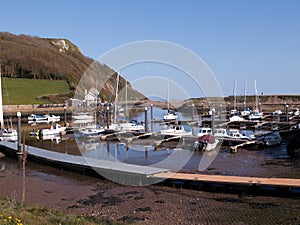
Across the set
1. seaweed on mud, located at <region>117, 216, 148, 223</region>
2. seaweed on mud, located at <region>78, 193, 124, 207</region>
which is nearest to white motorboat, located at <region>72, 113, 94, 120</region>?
seaweed on mud, located at <region>78, 193, 124, 207</region>

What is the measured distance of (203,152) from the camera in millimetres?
31984

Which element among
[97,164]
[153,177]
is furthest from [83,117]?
[153,177]

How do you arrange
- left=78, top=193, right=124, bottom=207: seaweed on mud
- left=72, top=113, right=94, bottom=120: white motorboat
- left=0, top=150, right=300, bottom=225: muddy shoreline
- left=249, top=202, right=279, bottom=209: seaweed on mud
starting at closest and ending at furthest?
1. left=0, top=150, right=300, bottom=225: muddy shoreline
2. left=249, top=202, right=279, bottom=209: seaweed on mud
3. left=78, top=193, right=124, bottom=207: seaweed on mud
4. left=72, top=113, right=94, bottom=120: white motorboat

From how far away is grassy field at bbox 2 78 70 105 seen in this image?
101969mm

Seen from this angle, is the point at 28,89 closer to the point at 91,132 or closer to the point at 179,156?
the point at 91,132

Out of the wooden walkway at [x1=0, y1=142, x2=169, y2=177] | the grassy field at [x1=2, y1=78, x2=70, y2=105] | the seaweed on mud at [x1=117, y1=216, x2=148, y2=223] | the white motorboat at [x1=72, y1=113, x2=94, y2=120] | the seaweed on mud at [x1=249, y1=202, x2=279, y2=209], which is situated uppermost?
the grassy field at [x1=2, y1=78, x2=70, y2=105]

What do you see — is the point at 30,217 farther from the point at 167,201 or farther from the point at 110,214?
the point at 167,201

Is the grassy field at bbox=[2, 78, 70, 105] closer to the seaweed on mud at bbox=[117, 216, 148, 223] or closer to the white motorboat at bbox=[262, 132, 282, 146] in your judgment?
the white motorboat at bbox=[262, 132, 282, 146]

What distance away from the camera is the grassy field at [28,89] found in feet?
335

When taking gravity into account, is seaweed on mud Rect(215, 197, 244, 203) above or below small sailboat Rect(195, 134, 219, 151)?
below

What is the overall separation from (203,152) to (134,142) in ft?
29.7

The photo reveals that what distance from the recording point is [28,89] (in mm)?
113562

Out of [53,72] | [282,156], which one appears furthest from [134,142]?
[53,72]

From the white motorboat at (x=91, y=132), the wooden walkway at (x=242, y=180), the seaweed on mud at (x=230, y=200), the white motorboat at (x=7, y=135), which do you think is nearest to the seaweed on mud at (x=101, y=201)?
the wooden walkway at (x=242, y=180)
